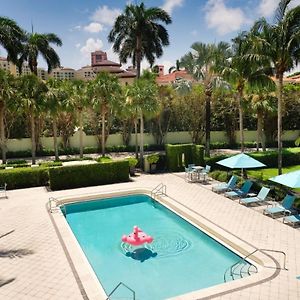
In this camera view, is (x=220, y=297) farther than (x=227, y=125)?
No

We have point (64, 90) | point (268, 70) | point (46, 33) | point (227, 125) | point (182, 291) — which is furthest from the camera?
point (227, 125)

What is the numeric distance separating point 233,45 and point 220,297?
19488 millimetres

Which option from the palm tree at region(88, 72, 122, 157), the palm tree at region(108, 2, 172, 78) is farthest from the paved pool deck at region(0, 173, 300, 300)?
the palm tree at region(108, 2, 172, 78)

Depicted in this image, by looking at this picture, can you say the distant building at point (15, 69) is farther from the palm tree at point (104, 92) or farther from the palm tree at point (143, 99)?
the palm tree at point (143, 99)

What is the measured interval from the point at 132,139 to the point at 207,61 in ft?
47.5

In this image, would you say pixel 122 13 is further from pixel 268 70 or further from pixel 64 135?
pixel 268 70

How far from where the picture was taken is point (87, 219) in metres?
17.2

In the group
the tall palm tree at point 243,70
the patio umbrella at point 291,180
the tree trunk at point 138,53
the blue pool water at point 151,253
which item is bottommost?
the blue pool water at point 151,253

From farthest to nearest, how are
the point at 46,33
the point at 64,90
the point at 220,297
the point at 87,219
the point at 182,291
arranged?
the point at 46,33
the point at 64,90
the point at 87,219
the point at 182,291
the point at 220,297

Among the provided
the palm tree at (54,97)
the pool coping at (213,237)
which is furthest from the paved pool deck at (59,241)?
the palm tree at (54,97)

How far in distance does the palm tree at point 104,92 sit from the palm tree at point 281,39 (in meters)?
11.8

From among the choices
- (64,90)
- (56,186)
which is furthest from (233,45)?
(56,186)

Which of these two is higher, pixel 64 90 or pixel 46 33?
pixel 46 33

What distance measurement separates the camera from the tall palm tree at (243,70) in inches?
836
